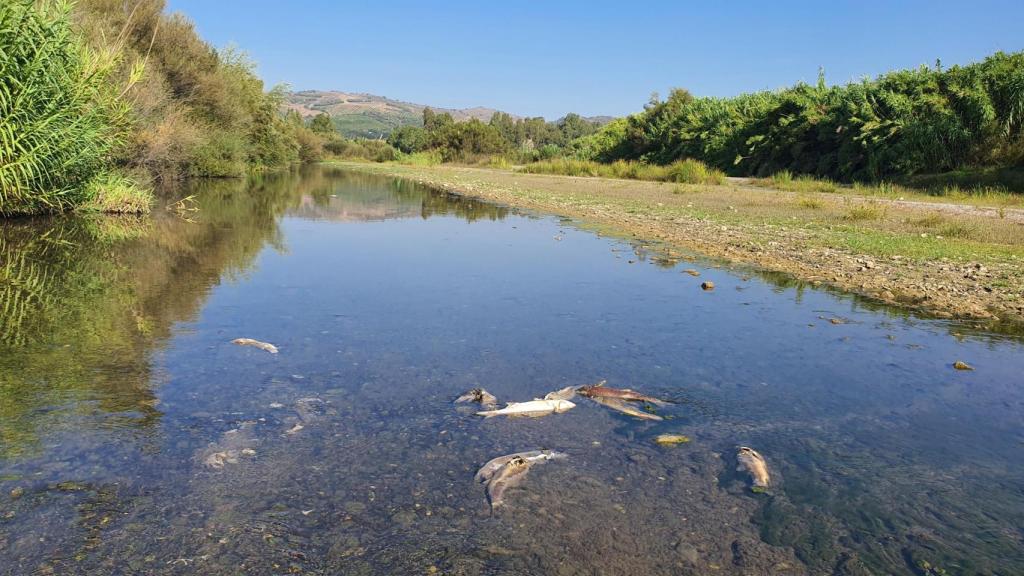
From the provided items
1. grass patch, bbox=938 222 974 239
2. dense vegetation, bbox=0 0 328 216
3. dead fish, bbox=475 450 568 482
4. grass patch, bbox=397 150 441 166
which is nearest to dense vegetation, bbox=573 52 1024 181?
grass patch, bbox=938 222 974 239

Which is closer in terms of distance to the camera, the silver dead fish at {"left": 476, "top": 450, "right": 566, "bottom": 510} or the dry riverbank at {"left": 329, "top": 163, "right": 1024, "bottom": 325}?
the silver dead fish at {"left": 476, "top": 450, "right": 566, "bottom": 510}

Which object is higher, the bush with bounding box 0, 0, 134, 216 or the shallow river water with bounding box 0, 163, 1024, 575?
the bush with bounding box 0, 0, 134, 216

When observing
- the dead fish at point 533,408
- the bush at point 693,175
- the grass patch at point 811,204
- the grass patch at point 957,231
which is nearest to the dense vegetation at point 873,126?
the bush at point 693,175

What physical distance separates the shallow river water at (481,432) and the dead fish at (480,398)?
0.35 ft

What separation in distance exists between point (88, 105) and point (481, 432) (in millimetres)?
11726

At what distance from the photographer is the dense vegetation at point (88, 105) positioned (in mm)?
10242

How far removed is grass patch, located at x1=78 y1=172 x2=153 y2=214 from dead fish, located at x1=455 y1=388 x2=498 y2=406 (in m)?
13.5

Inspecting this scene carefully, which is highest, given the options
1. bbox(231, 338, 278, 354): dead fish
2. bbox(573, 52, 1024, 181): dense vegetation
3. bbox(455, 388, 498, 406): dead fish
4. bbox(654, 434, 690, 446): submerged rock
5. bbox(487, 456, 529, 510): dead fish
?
bbox(573, 52, 1024, 181): dense vegetation

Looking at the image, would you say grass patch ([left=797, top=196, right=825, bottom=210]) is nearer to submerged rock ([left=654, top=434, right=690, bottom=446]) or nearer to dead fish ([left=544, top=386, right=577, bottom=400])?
dead fish ([left=544, top=386, right=577, bottom=400])

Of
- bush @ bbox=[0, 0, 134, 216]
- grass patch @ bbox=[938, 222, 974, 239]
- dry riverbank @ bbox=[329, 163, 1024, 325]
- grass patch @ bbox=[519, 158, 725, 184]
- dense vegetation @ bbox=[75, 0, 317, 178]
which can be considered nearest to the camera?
dry riverbank @ bbox=[329, 163, 1024, 325]

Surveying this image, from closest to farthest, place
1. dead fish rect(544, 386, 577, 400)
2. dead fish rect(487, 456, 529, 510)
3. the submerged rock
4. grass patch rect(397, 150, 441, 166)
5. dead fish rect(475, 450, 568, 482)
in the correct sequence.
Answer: dead fish rect(487, 456, 529, 510)
dead fish rect(475, 450, 568, 482)
the submerged rock
dead fish rect(544, 386, 577, 400)
grass patch rect(397, 150, 441, 166)

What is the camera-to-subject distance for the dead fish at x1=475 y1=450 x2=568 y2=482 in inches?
147

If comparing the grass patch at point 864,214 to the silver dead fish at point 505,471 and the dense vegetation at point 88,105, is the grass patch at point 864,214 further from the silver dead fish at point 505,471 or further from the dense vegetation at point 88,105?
the dense vegetation at point 88,105

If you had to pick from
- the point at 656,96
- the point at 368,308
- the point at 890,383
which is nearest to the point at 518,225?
the point at 368,308
